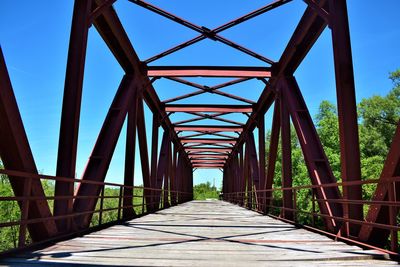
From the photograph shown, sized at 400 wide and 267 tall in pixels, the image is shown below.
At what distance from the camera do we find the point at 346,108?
580 centimetres

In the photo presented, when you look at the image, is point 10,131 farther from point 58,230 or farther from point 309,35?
point 309,35

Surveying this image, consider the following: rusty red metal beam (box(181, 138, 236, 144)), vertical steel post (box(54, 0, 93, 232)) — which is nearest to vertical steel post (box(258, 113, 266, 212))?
rusty red metal beam (box(181, 138, 236, 144))

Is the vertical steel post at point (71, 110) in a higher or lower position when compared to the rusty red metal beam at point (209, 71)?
lower

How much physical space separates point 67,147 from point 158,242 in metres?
2.08

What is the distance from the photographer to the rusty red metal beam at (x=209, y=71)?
11836mm

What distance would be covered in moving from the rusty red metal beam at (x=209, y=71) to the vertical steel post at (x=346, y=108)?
5664 mm

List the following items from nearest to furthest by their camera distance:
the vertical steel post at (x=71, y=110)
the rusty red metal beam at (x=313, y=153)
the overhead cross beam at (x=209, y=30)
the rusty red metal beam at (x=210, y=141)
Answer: the vertical steel post at (x=71, y=110)
the rusty red metal beam at (x=313, y=153)
the overhead cross beam at (x=209, y=30)
the rusty red metal beam at (x=210, y=141)

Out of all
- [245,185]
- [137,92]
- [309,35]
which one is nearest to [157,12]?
[137,92]

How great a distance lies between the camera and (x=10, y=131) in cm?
445

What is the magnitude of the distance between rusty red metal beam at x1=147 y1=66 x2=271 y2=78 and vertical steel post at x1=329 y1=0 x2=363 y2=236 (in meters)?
5.66

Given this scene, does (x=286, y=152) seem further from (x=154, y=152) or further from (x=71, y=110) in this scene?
(x=154, y=152)

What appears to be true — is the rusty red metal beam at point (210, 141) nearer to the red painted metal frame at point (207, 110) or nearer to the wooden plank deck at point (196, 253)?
the red painted metal frame at point (207, 110)

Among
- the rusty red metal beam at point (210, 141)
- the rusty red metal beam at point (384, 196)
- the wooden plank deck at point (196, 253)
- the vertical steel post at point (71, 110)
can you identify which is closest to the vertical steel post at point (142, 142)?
the vertical steel post at point (71, 110)

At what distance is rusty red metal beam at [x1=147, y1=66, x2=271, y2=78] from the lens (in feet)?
38.8
